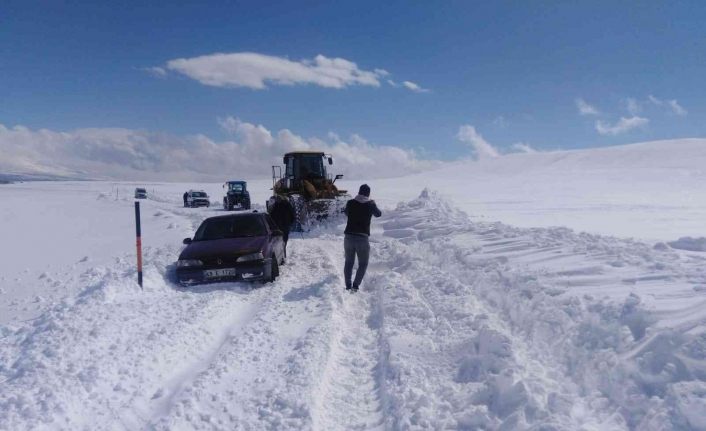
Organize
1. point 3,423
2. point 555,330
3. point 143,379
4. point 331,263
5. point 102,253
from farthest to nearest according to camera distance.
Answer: point 102,253
point 331,263
point 555,330
point 143,379
point 3,423

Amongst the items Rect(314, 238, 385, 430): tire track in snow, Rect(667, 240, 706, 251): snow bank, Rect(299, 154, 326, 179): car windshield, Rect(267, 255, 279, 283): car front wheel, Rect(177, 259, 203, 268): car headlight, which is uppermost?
Rect(299, 154, 326, 179): car windshield

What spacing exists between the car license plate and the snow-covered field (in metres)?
0.26

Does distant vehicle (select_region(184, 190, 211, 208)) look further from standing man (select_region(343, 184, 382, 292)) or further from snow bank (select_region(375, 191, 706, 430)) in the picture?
snow bank (select_region(375, 191, 706, 430))

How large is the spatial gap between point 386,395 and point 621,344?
7.30ft

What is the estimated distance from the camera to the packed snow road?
3.96 meters

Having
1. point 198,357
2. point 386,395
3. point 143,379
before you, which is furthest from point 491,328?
point 143,379

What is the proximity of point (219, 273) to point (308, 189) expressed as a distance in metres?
11.0

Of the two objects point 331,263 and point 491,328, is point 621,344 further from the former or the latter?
point 331,263

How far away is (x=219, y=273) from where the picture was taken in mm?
8797

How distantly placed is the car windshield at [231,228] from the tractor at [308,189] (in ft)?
24.5

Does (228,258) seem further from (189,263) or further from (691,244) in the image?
(691,244)

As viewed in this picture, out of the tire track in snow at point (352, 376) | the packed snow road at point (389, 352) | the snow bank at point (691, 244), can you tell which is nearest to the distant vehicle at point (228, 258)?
the packed snow road at point (389, 352)

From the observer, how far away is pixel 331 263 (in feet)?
36.6

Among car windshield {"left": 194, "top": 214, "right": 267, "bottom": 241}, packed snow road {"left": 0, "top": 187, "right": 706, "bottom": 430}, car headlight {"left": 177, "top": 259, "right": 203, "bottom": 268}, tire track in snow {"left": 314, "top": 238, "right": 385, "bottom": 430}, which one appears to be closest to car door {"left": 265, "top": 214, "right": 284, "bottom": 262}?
car windshield {"left": 194, "top": 214, "right": 267, "bottom": 241}
